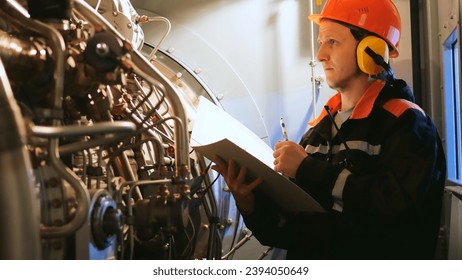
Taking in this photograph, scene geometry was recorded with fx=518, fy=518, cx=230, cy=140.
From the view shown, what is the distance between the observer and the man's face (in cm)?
129

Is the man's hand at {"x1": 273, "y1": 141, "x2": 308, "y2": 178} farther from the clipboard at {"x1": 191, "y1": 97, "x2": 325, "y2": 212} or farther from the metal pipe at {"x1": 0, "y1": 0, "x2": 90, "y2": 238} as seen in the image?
the metal pipe at {"x1": 0, "y1": 0, "x2": 90, "y2": 238}

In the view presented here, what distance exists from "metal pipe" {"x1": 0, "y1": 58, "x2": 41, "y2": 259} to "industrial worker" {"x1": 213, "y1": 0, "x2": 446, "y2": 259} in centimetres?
65

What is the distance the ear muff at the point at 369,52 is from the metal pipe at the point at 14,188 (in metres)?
0.86

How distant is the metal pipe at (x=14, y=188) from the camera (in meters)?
0.61

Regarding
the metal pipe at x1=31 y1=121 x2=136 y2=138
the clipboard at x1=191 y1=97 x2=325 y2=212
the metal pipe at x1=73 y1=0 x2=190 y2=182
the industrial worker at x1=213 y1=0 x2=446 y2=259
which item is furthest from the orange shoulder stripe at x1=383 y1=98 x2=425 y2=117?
the metal pipe at x1=31 y1=121 x2=136 y2=138

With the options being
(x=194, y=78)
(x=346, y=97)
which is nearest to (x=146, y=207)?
(x=346, y=97)

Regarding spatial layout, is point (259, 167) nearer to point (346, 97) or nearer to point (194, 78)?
point (346, 97)

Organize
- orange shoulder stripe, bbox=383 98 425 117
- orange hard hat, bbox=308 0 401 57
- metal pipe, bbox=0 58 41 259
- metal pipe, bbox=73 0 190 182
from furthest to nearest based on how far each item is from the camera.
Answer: orange hard hat, bbox=308 0 401 57, orange shoulder stripe, bbox=383 98 425 117, metal pipe, bbox=73 0 190 182, metal pipe, bbox=0 58 41 259

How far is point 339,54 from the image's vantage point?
130cm

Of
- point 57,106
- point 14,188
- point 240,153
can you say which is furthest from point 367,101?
point 14,188

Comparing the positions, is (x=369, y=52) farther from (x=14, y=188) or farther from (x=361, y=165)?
(x=14, y=188)

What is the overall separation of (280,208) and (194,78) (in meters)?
0.86

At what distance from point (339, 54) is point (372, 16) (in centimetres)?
12

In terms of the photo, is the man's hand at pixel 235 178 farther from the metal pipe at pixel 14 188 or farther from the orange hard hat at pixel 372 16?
the metal pipe at pixel 14 188
